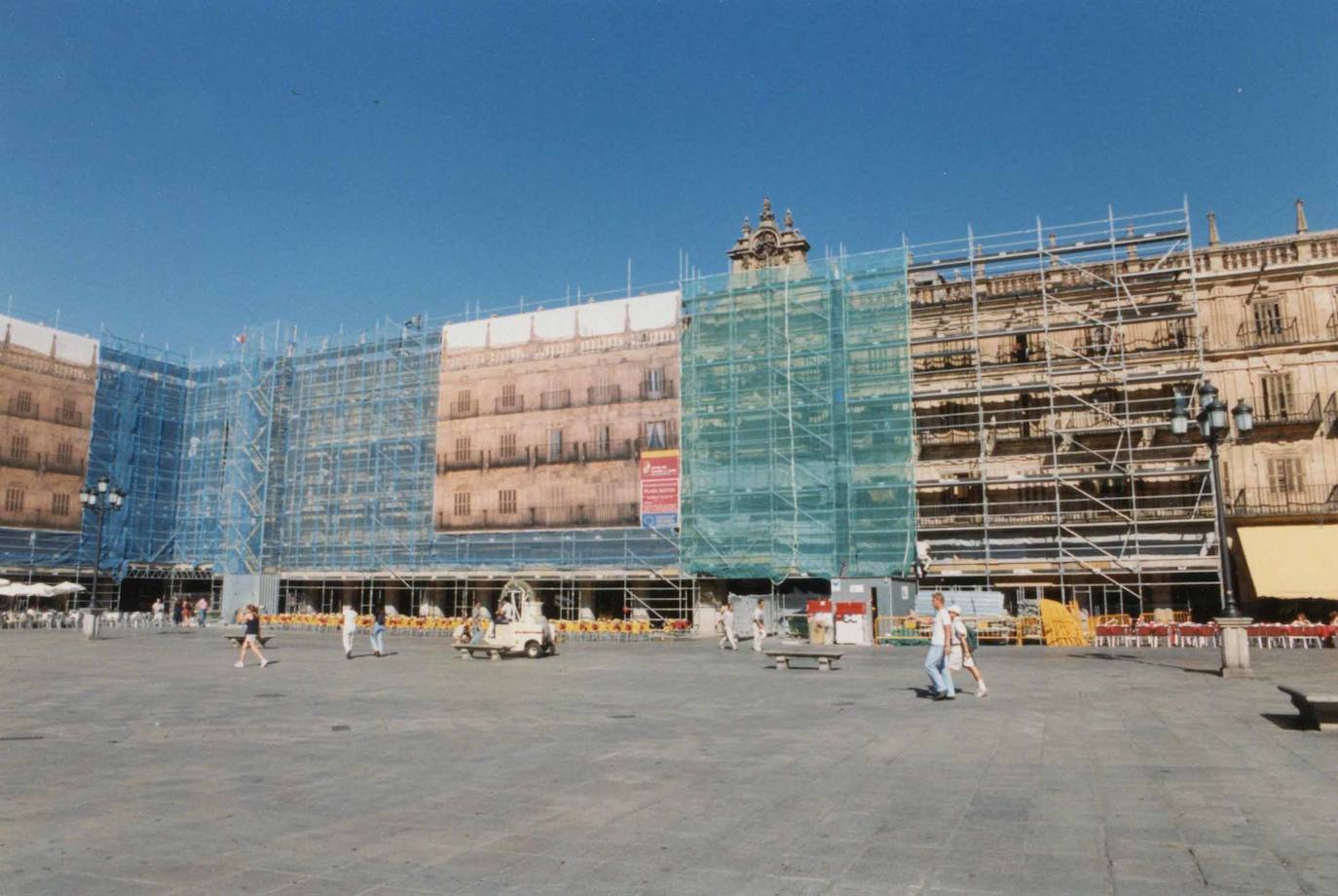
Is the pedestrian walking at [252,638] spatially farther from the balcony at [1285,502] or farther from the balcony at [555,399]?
the balcony at [1285,502]

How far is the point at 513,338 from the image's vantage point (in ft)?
146

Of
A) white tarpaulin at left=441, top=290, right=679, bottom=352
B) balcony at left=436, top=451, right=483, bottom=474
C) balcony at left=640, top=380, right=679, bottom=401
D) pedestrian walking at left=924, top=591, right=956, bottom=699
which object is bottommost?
pedestrian walking at left=924, top=591, right=956, bottom=699

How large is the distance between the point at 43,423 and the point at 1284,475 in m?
53.2

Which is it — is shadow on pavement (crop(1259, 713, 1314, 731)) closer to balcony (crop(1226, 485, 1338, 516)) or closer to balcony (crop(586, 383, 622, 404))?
balcony (crop(1226, 485, 1338, 516))

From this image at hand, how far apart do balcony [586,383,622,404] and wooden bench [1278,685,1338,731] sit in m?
32.1

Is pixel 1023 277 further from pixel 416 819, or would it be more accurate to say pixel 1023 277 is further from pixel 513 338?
pixel 416 819

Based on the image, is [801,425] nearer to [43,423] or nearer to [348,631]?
[348,631]

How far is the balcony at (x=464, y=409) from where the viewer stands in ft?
145

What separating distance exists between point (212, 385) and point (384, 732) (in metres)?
48.2

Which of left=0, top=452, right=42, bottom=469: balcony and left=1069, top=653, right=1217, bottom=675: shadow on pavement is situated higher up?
left=0, top=452, right=42, bottom=469: balcony

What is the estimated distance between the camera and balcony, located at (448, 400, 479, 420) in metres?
44.1

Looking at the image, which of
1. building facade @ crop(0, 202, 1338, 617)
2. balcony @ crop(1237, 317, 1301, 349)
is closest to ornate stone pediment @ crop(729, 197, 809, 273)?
building facade @ crop(0, 202, 1338, 617)

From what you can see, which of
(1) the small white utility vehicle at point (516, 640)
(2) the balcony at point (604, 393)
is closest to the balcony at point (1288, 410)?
(2) the balcony at point (604, 393)

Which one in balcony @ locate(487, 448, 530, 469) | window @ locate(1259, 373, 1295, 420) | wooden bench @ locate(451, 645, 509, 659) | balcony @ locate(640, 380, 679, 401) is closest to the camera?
wooden bench @ locate(451, 645, 509, 659)
